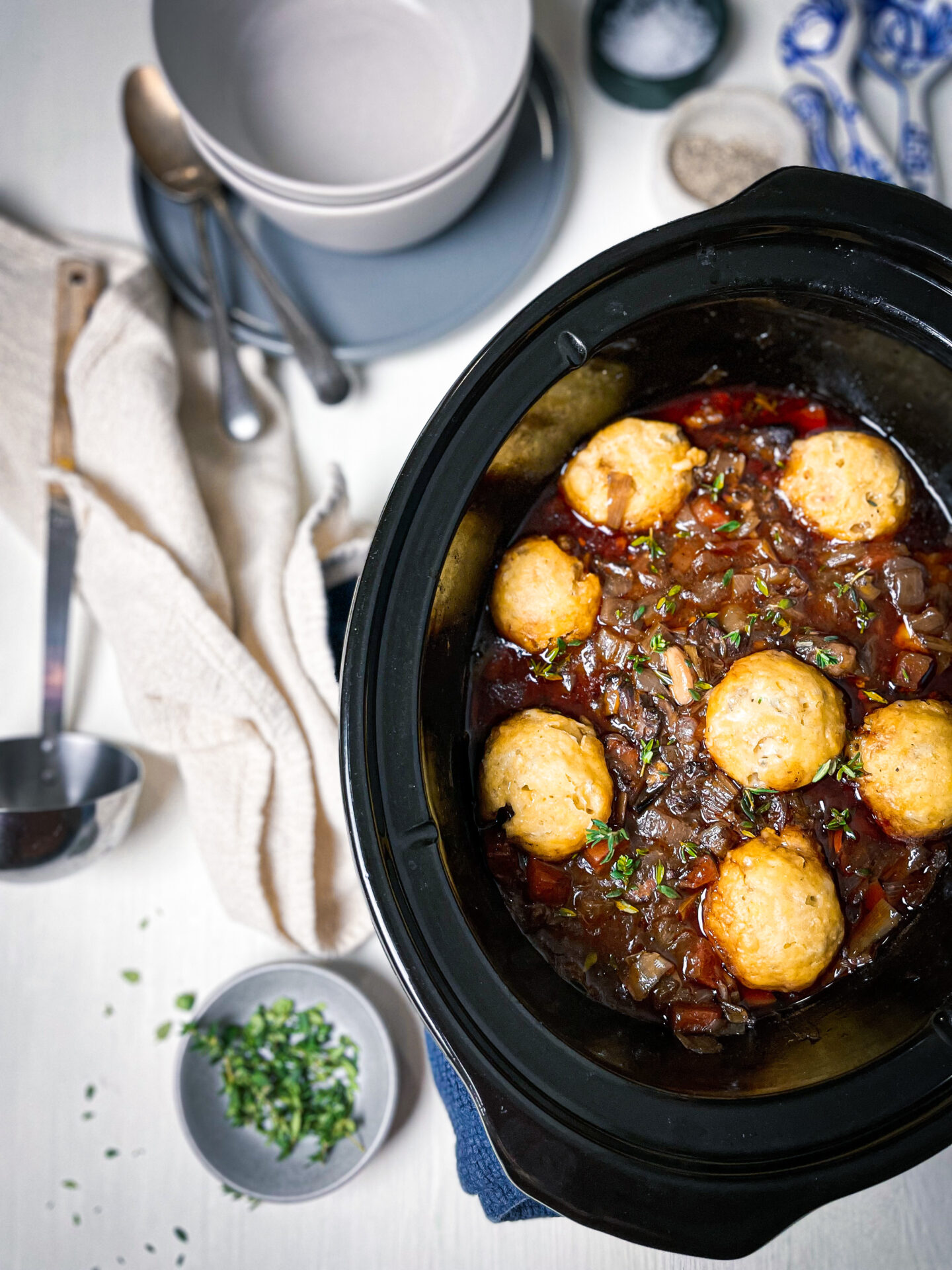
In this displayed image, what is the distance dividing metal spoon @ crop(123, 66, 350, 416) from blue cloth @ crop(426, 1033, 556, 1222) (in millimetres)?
1412

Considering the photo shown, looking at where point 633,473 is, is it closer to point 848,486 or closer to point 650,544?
point 650,544

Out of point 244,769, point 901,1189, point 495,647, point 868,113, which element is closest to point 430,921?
point 495,647

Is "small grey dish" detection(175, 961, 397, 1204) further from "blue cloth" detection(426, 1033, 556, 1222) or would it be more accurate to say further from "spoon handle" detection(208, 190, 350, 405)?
"spoon handle" detection(208, 190, 350, 405)

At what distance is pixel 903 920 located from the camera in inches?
65.2

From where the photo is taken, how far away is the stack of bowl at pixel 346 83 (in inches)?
82.6

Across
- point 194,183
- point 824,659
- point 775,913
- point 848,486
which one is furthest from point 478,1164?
point 194,183

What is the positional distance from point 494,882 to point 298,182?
142cm

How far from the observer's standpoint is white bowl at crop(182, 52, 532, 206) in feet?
6.14

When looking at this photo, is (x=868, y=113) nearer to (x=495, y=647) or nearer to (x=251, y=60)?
(x=251, y=60)

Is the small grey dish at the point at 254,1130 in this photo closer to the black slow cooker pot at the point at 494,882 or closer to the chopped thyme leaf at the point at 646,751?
the black slow cooker pot at the point at 494,882

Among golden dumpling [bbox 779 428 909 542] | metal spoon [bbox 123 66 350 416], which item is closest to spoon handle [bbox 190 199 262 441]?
metal spoon [bbox 123 66 350 416]

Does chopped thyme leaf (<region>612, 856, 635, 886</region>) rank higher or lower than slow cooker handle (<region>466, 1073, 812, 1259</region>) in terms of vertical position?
higher

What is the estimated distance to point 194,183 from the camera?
217 centimetres

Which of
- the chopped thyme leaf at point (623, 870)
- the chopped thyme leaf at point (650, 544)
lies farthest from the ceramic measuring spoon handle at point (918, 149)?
the chopped thyme leaf at point (623, 870)
